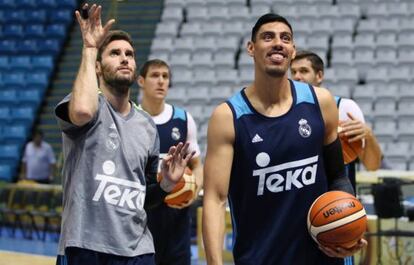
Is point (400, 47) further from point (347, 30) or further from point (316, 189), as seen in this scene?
point (316, 189)

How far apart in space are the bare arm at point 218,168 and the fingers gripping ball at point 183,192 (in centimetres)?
167

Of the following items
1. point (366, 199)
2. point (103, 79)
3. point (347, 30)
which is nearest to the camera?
point (103, 79)

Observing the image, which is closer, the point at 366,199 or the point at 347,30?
the point at 366,199

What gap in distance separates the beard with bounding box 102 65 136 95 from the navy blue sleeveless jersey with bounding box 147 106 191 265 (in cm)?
189

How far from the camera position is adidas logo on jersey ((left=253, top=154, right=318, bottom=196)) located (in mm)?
3740

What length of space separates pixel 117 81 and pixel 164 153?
2.06 metres

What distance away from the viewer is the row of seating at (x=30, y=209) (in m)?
13.2

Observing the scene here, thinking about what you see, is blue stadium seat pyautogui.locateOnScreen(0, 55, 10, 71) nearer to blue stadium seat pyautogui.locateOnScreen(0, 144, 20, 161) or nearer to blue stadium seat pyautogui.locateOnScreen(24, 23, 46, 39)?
blue stadium seat pyautogui.locateOnScreen(24, 23, 46, 39)

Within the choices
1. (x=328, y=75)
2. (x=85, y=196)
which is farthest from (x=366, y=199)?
(x=85, y=196)

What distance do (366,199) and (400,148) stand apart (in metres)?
3.12

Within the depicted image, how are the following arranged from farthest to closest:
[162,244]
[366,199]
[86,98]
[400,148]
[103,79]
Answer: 1. [400,148]
2. [366,199]
3. [162,244]
4. [103,79]
5. [86,98]

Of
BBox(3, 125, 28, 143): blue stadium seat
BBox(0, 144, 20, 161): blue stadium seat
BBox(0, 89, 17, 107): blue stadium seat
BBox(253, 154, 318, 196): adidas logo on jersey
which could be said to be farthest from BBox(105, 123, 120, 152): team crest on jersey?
BBox(0, 89, 17, 107): blue stadium seat

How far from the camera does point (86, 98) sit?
12.0ft

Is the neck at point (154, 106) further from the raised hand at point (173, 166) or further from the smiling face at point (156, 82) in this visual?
the raised hand at point (173, 166)
